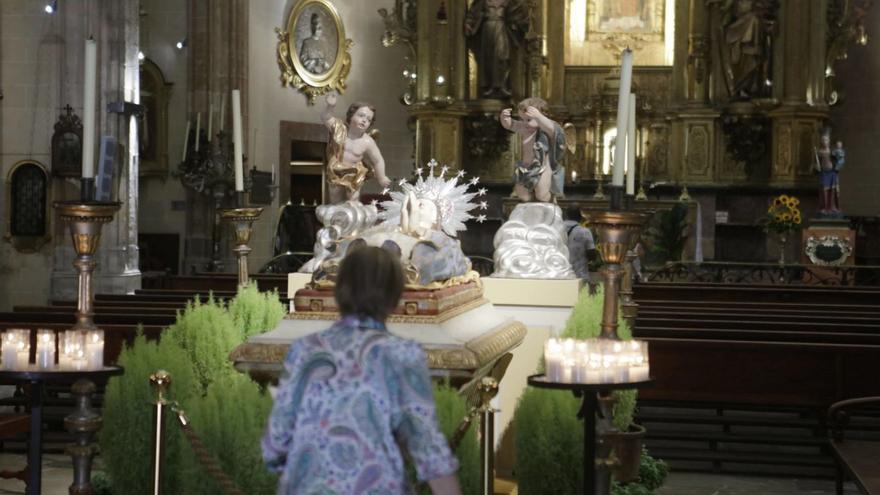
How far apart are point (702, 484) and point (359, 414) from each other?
5519mm

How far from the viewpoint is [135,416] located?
21.4 ft

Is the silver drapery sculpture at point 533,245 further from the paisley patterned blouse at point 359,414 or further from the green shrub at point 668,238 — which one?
the green shrub at point 668,238

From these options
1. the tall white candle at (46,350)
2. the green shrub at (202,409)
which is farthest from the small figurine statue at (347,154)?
the tall white candle at (46,350)

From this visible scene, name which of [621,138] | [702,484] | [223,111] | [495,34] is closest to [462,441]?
[621,138]

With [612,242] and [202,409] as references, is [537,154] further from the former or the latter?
[202,409]

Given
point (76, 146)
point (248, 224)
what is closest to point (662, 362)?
point (248, 224)

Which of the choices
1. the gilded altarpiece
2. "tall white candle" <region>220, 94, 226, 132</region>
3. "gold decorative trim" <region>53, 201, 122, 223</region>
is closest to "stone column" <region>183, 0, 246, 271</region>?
"tall white candle" <region>220, 94, 226, 132</region>

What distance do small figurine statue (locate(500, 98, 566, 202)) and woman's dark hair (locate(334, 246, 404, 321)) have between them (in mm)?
5396

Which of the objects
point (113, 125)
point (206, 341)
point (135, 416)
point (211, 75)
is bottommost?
point (135, 416)

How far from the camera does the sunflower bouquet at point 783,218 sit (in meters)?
20.3

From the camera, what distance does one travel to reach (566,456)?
617 cm

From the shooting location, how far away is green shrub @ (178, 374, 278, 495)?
560 centimetres

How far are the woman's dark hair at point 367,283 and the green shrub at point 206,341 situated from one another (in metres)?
3.54

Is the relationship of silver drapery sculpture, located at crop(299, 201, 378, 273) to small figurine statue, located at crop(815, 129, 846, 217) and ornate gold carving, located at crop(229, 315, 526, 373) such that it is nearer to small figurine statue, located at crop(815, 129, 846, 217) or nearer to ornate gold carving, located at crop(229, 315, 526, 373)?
ornate gold carving, located at crop(229, 315, 526, 373)
